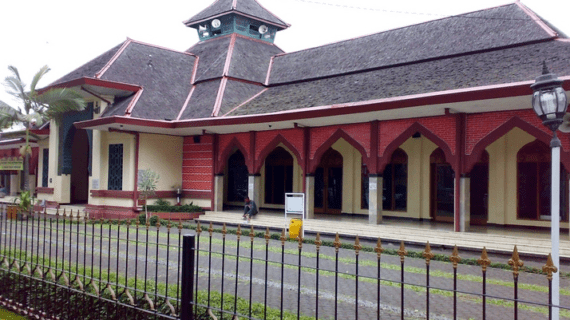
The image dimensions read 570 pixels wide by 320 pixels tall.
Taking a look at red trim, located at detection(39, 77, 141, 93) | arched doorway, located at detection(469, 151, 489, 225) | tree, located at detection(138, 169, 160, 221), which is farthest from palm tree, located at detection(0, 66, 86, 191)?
arched doorway, located at detection(469, 151, 489, 225)

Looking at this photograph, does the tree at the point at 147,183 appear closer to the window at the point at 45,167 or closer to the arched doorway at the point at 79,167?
the arched doorway at the point at 79,167

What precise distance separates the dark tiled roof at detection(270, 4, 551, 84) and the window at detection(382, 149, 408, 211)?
3408 millimetres

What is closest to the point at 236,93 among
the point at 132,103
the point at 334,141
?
the point at 132,103

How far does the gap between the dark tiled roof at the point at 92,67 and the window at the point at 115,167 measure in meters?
3.09

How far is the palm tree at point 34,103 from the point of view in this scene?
17.6m

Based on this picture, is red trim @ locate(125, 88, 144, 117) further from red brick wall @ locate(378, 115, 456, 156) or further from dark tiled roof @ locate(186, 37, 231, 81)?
red brick wall @ locate(378, 115, 456, 156)

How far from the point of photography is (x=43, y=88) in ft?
61.8

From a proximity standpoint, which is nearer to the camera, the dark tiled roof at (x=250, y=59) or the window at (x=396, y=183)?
the window at (x=396, y=183)

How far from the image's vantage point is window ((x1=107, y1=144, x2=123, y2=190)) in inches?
691

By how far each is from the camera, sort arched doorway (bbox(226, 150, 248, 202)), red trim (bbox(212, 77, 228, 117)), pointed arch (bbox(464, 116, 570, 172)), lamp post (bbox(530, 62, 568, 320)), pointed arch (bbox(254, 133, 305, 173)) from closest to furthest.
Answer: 1. lamp post (bbox(530, 62, 568, 320))
2. pointed arch (bbox(464, 116, 570, 172))
3. pointed arch (bbox(254, 133, 305, 173))
4. red trim (bbox(212, 77, 228, 117))
5. arched doorway (bbox(226, 150, 248, 202))

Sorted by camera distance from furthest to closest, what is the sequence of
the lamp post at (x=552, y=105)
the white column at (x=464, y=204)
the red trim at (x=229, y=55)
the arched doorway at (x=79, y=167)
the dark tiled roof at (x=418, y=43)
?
the arched doorway at (x=79, y=167)
the red trim at (x=229, y=55)
the dark tiled roof at (x=418, y=43)
the white column at (x=464, y=204)
the lamp post at (x=552, y=105)

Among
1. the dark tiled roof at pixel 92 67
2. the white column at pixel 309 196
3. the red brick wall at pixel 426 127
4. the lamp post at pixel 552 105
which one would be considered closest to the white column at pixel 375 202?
the red brick wall at pixel 426 127

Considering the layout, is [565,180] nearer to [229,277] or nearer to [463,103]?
[463,103]

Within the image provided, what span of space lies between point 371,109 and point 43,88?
46.3 feet
